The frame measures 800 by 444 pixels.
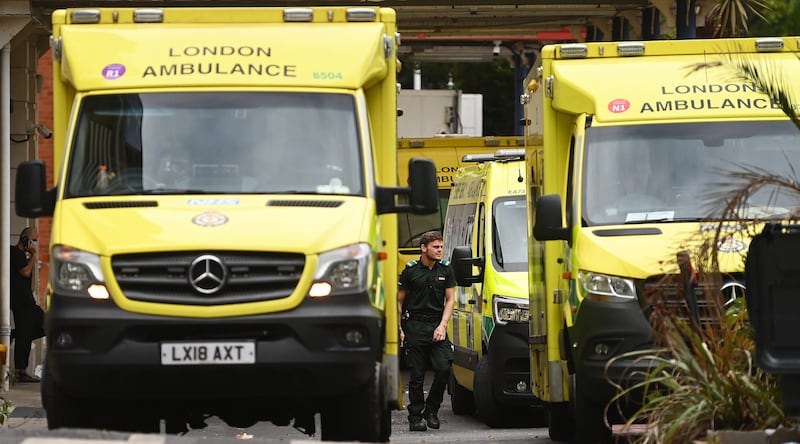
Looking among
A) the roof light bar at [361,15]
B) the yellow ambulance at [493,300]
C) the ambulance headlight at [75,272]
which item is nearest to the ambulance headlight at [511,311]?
the yellow ambulance at [493,300]

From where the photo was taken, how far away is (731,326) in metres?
10.3

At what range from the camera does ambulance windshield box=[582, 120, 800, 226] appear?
11.9 meters

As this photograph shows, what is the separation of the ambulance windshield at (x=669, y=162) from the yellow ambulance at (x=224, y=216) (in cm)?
159

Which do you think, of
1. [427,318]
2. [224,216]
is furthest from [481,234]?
[224,216]

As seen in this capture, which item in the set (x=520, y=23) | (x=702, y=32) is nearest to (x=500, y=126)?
(x=702, y=32)

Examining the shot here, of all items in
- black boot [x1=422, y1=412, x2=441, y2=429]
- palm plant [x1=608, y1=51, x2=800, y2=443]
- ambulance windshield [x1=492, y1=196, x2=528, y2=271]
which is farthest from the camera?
ambulance windshield [x1=492, y1=196, x2=528, y2=271]

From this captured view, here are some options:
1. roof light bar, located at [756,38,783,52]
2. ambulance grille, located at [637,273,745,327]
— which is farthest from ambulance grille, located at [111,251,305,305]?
roof light bar, located at [756,38,783,52]

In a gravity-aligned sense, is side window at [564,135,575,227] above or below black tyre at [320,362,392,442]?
above

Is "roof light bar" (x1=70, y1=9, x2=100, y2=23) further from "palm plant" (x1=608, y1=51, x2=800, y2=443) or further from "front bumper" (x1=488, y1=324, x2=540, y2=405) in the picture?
"front bumper" (x1=488, y1=324, x2=540, y2=405)

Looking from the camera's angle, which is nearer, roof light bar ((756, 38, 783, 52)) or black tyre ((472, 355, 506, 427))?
roof light bar ((756, 38, 783, 52))

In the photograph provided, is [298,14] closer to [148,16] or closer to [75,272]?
[148,16]

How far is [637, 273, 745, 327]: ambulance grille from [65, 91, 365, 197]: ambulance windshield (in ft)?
6.19

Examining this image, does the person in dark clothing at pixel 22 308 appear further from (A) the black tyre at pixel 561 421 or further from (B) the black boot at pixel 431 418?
(A) the black tyre at pixel 561 421

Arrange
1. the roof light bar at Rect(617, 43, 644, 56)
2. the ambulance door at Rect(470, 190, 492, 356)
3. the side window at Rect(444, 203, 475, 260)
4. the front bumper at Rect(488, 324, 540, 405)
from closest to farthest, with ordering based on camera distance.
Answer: the roof light bar at Rect(617, 43, 644, 56) < the front bumper at Rect(488, 324, 540, 405) < the ambulance door at Rect(470, 190, 492, 356) < the side window at Rect(444, 203, 475, 260)
